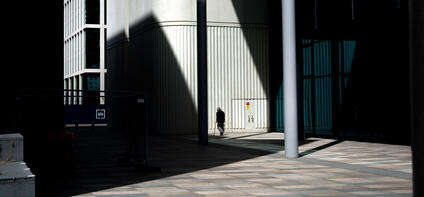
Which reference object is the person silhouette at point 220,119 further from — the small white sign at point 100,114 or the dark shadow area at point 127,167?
the dark shadow area at point 127,167

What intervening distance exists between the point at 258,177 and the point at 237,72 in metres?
21.8

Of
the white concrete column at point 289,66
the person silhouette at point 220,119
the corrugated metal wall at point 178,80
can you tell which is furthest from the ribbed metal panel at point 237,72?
the white concrete column at point 289,66

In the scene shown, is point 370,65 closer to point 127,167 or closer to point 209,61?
point 209,61

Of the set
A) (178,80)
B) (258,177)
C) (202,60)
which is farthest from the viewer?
(178,80)

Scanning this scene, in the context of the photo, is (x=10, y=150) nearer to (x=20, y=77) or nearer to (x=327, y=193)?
(x=20, y=77)

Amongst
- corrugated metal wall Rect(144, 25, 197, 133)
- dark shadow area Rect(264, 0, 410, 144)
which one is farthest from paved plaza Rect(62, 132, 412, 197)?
corrugated metal wall Rect(144, 25, 197, 133)

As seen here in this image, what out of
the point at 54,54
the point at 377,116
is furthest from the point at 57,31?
the point at 377,116

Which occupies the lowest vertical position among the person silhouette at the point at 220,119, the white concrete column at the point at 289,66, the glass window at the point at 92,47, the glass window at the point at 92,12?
the person silhouette at the point at 220,119

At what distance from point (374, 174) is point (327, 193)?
3.14 metres

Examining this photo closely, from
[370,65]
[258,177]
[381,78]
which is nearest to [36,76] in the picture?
[258,177]

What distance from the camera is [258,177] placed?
37.0ft

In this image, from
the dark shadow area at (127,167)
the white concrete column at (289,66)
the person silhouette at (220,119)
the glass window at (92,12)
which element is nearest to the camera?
the dark shadow area at (127,167)

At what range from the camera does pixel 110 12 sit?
42.1 metres

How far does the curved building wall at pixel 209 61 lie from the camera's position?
3156cm
